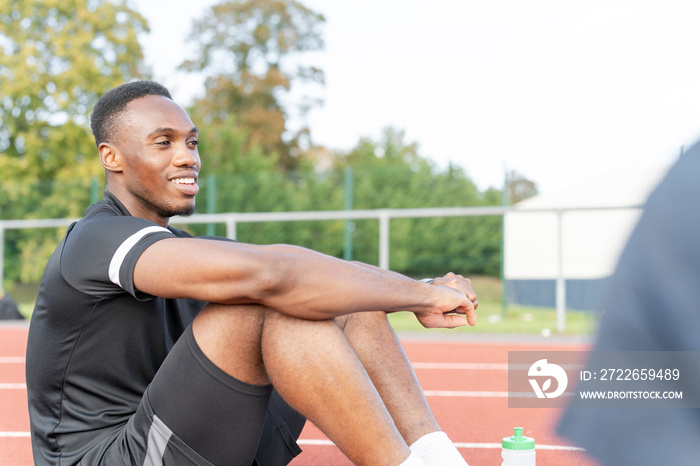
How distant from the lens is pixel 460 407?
435cm

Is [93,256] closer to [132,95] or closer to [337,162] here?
[132,95]

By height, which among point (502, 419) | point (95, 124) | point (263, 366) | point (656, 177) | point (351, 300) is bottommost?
point (502, 419)

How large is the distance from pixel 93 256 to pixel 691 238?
1467mm

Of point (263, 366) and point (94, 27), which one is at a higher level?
point (94, 27)

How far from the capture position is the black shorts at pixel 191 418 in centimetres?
176

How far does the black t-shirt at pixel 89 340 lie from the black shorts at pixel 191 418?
15 cm

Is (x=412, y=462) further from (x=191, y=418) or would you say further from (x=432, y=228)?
(x=432, y=228)

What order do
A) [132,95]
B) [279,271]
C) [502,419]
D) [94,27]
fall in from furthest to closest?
[94,27], [502,419], [132,95], [279,271]

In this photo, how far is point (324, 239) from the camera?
1173cm

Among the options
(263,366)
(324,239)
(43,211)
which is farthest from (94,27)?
(263,366)

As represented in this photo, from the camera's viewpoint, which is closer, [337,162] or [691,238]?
[691,238]

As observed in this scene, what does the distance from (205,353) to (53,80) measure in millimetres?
19376

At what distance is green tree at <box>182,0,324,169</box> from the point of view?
2725 cm

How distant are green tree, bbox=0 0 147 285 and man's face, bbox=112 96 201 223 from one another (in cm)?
1714
